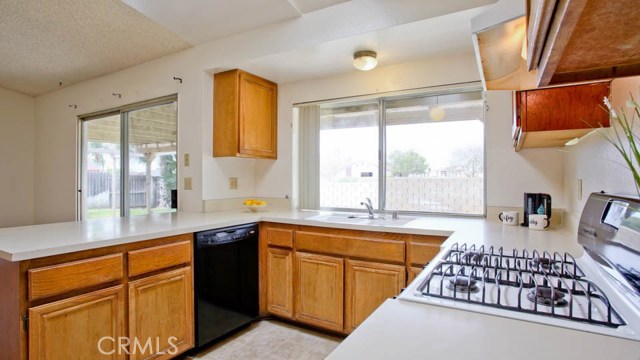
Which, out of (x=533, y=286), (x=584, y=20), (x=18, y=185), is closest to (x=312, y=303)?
(x=533, y=286)

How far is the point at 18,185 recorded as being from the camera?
13.6 feet

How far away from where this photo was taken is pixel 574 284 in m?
0.85

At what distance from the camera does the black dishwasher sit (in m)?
2.06

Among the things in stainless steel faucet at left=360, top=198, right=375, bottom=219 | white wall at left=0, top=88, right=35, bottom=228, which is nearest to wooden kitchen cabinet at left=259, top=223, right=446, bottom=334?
stainless steel faucet at left=360, top=198, right=375, bottom=219

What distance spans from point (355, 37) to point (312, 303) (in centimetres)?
189

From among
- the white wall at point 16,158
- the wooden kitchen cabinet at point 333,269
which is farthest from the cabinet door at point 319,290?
the white wall at point 16,158

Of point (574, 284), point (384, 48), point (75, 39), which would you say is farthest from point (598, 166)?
point (75, 39)

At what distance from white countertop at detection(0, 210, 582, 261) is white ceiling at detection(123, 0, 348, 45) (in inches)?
59.1

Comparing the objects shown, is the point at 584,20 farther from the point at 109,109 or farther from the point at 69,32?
the point at 109,109

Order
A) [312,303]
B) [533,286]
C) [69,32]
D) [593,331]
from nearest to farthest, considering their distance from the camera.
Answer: [593,331] → [533,286] → [312,303] → [69,32]

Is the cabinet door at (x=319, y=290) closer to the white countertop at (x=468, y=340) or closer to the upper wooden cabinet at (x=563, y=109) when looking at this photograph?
the upper wooden cabinet at (x=563, y=109)

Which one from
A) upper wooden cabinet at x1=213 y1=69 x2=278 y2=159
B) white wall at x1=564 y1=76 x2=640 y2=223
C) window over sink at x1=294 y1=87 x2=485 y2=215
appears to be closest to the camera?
white wall at x1=564 y1=76 x2=640 y2=223

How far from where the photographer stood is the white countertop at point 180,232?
4.65 ft

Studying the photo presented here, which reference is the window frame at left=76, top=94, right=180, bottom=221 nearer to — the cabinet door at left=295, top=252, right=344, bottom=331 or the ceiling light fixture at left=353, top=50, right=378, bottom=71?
the cabinet door at left=295, top=252, right=344, bottom=331
